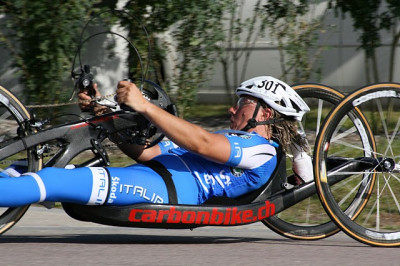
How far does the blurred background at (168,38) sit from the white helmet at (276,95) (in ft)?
8.27

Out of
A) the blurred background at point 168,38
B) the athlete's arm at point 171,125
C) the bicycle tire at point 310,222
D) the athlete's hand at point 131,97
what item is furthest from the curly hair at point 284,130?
the blurred background at point 168,38

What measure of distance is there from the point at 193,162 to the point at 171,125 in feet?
1.52

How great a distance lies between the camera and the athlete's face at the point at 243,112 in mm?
5066

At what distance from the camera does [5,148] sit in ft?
15.4

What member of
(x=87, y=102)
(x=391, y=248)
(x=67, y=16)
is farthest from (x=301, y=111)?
(x=67, y=16)

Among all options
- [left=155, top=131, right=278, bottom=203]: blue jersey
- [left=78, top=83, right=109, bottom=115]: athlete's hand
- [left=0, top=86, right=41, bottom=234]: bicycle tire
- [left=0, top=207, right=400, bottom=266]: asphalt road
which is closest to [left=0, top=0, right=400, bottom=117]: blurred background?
[left=0, top=207, right=400, bottom=266]: asphalt road

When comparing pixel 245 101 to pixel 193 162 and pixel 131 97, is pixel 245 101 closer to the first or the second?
pixel 193 162

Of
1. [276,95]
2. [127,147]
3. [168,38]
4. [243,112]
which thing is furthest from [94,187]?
[168,38]

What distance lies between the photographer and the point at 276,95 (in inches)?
199

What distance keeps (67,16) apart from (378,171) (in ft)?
11.9

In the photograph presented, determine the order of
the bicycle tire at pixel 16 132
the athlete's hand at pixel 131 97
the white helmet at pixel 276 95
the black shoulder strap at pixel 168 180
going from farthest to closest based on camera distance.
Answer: the white helmet at pixel 276 95
the bicycle tire at pixel 16 132
the black shoulder strap at pixel 168 180
the athlete's hand at pixel 131 97

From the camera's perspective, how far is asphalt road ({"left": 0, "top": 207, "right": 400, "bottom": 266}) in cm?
450

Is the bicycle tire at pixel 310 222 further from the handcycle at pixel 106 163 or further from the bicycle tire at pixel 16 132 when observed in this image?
the bicycle tire at pixel 16 132

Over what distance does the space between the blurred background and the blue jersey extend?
8.83 ft
